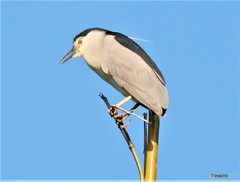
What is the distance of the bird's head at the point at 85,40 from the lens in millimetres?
4082

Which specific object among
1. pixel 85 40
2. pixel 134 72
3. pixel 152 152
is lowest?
pixel 152 152

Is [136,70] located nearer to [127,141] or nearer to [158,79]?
[158,79]

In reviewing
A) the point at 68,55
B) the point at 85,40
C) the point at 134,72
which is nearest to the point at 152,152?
the point at 134,72

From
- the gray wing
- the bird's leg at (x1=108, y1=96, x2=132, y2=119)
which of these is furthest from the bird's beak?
the bird's leg at (x1=108, y1=96, x2=132, y2=119)

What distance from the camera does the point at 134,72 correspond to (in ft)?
12.9

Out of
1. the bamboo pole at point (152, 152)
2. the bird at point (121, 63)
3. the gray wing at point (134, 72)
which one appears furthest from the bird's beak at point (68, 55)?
the bamboo pole at point (152, 152)

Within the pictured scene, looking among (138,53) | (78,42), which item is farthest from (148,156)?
(78,42)

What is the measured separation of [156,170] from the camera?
97.8 inches

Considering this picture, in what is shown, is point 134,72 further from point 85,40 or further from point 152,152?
point 152,152

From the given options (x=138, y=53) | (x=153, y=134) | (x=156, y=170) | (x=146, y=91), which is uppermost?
(x=138, y=53)

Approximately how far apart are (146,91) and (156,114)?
1.85ft

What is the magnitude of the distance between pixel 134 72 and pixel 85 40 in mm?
488

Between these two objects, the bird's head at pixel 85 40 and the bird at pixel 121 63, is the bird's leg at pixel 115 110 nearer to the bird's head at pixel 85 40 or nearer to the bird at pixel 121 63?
the bird at pixel 121 63

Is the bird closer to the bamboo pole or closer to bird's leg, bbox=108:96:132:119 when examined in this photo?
bird's leg, bbox=108:96:132:119
